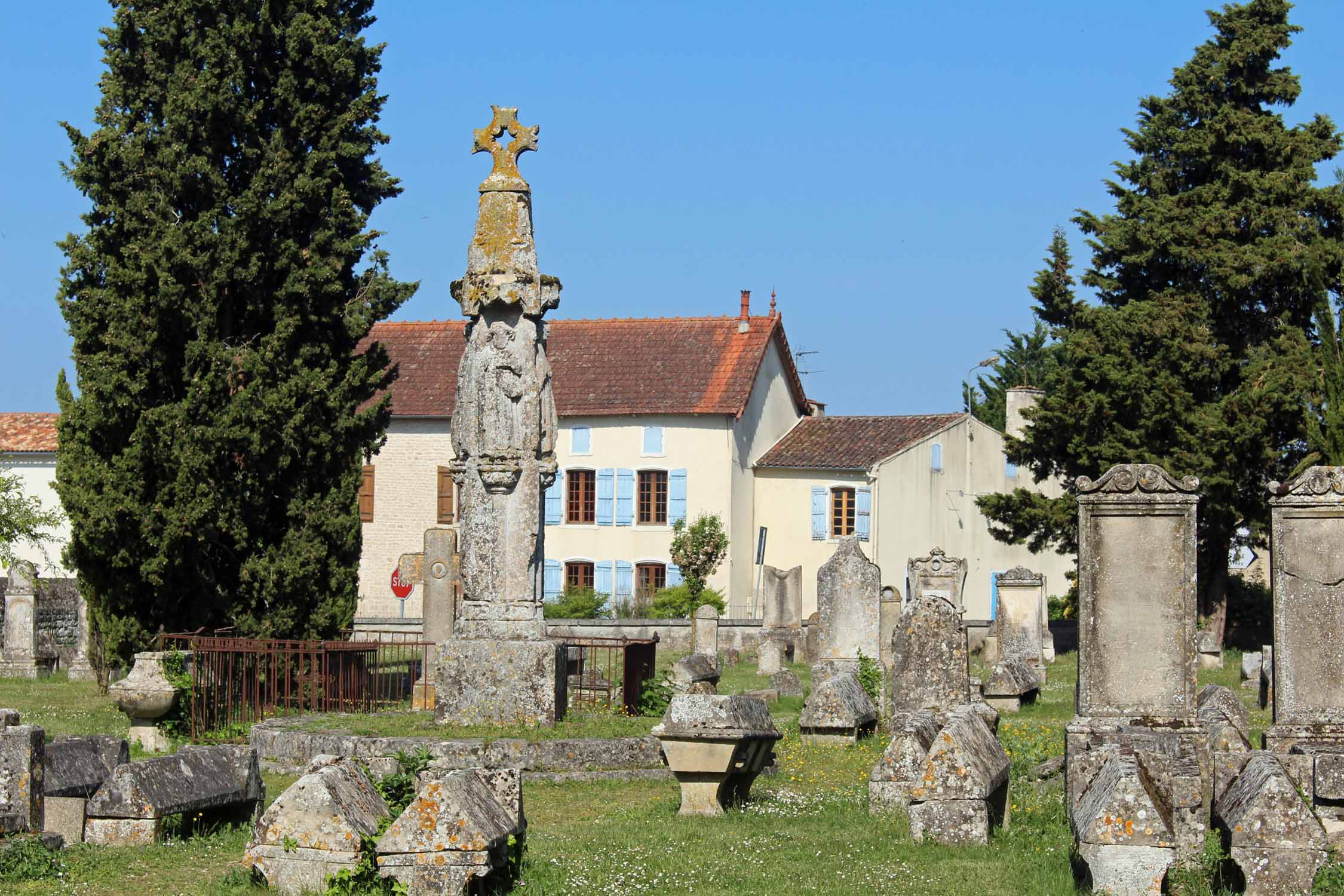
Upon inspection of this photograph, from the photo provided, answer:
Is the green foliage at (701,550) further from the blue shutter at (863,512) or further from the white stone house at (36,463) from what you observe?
the white stone house at (36,463)

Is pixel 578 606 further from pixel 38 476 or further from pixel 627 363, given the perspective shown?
pixel 38 476

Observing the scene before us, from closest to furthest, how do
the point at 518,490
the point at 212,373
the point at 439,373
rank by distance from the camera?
the point at 518,490 → the point at 212,373 → the point at 439,373

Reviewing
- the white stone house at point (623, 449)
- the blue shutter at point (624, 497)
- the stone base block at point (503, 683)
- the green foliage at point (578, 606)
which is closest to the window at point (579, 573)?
the white stone house at point (623, 449)

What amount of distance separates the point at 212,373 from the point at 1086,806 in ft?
49.6

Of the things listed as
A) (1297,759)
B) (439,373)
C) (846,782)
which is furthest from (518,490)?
(439,373)

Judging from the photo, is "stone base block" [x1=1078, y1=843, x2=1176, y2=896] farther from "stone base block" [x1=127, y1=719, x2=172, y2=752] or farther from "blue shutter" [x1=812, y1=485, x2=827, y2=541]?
"blue shutter" [x1=812, y1=485, x2=827, y2=541]

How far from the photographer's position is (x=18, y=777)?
959cm

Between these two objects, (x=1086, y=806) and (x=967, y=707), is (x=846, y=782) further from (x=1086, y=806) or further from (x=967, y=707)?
(x=1086, y=806)

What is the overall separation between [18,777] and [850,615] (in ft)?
46.9

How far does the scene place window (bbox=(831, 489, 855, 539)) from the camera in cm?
4634

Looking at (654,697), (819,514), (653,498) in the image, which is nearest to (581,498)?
(653,498)

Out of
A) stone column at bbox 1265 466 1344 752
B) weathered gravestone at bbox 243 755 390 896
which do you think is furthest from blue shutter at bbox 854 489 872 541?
weathered gravestone at bbox 243 755 390 896

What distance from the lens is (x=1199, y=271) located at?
3447 cm

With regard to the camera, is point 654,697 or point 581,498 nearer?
point 654,697
